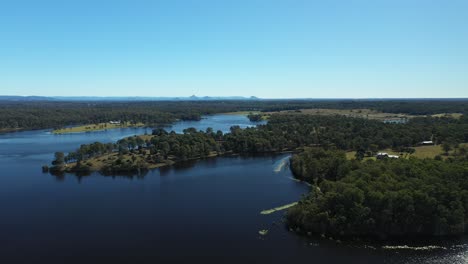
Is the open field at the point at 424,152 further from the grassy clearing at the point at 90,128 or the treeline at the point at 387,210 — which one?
the grassy clearing at the point at 90,128

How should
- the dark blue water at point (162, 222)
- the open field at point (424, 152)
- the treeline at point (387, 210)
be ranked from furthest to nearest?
1. the open field at point (424, 152)
2. the treeline at point (387, 210)
3. the dark blue water at point (162, 222)

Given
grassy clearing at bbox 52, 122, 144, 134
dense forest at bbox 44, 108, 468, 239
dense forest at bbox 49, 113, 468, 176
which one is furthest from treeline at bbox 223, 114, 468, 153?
grassy clearing at bbox 52, 122, 144, 134

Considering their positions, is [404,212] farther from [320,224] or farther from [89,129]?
[89,129]

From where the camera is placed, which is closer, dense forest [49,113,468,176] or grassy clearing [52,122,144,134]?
dense forest [49,113,468,176]

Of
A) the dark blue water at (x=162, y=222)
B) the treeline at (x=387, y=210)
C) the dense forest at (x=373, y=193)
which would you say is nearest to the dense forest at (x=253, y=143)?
the dense forest at (x=373, y=193)

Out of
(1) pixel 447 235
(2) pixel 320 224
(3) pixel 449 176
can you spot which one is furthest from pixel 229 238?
(3) pixel 449 176

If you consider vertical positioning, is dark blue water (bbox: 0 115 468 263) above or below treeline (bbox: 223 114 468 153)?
below

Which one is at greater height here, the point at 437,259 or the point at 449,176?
the point at 449,176

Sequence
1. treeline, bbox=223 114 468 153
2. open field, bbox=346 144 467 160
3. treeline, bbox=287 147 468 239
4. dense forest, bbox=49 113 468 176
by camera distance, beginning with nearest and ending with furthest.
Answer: treeline, bbox=287 147 468 239 < open field, bbox=346 144 467 160 < dense forest, bbox=49 113 468 176 < treeline, bbox=223 114 468 153

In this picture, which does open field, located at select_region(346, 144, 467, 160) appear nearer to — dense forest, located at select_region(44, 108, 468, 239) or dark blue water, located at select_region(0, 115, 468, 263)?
dense forest, located at select_region(44, 108, 468, 239)
